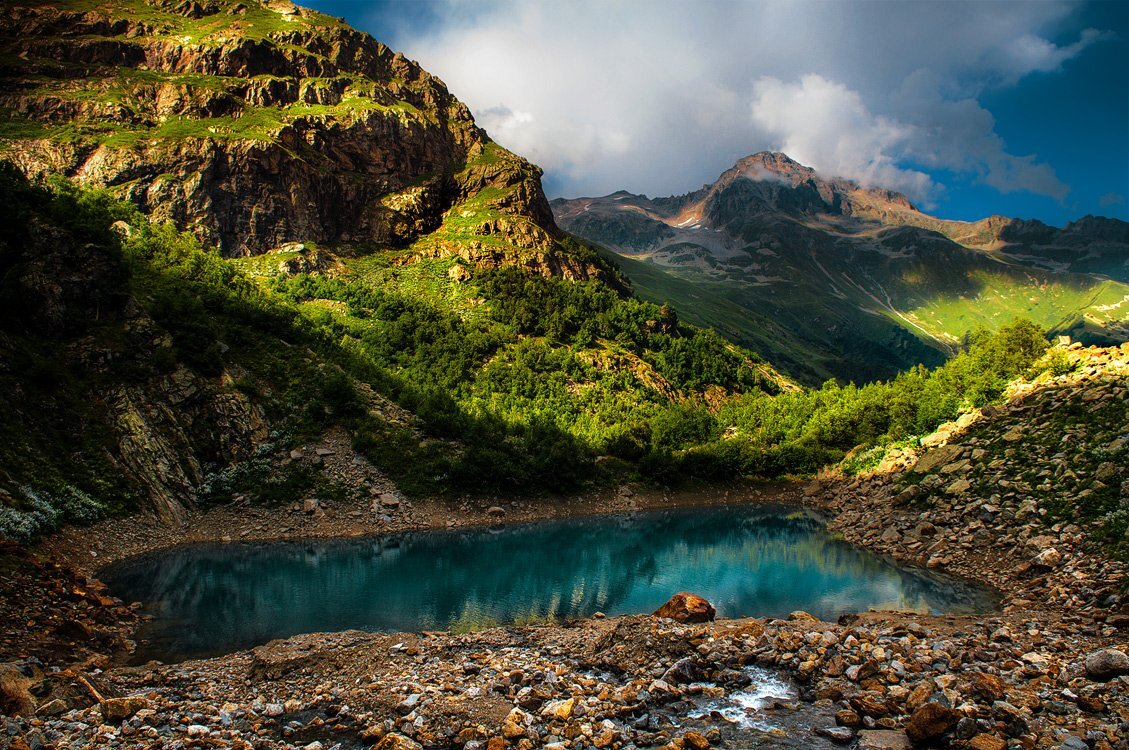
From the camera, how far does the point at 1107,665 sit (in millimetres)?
16219

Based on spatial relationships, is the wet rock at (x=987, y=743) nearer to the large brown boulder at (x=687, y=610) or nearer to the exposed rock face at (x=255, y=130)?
the large brown boulder at (x=687, y=610)

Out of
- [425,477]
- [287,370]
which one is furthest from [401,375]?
[425,477]

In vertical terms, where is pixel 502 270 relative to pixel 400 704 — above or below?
above

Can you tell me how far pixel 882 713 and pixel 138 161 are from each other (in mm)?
127132

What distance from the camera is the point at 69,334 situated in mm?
50469

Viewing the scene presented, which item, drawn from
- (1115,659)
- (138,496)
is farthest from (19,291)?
(1115,659)

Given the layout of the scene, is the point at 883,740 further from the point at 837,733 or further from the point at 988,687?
the point at 988,687

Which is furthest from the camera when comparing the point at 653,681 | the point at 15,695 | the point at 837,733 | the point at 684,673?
the point at 684,673

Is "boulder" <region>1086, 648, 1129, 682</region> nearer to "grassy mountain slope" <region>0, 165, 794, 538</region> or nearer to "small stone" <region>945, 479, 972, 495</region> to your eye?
"small stone" <region>945, 479, 972, 495</region>

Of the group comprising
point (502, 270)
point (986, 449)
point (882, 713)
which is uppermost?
point (502, 270)

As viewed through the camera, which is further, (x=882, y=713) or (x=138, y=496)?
(x=138, y=496)

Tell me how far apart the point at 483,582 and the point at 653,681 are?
23.2 metres

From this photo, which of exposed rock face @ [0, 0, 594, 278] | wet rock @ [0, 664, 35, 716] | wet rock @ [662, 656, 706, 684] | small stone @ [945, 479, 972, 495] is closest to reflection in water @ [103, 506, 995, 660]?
small stone @ [945, 479, 972, 495]

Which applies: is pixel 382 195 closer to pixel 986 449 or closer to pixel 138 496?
pixel 138 496
